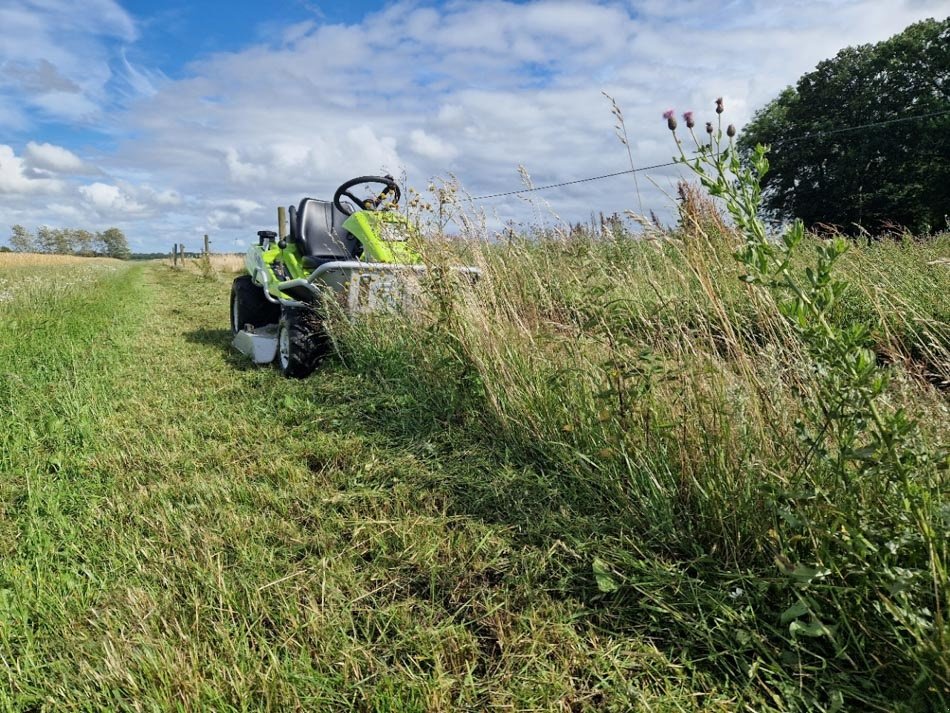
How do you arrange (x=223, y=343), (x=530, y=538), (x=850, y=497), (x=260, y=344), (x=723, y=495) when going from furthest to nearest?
(x=223, y=343), (x=260, y=344), (x=530, y=538), (x=723, y=495), (x=850, y=497)

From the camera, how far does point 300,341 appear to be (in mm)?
4328

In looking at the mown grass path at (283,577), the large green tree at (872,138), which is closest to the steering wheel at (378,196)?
the mown grass path at (283,577)

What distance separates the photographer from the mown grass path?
54.1 inches

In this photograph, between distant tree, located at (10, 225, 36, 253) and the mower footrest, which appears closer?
the mower footrest

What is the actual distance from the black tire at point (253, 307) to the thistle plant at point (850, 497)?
5080mm

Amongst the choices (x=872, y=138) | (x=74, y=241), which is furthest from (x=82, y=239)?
(x=872, y=138)

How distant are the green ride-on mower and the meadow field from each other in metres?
1.21

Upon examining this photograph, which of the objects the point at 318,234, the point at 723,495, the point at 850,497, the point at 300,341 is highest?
the point at 318,234

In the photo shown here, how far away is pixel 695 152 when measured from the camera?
4.65 feet

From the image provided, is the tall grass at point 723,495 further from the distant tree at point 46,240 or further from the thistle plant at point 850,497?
the distant tree at point 46,240

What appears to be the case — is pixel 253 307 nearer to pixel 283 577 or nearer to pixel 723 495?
pixel 283 577

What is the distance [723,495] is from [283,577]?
1.37 m

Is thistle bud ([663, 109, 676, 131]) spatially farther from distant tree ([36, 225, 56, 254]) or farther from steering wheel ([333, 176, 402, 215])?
distant tree ([36, 225, 56, 254])

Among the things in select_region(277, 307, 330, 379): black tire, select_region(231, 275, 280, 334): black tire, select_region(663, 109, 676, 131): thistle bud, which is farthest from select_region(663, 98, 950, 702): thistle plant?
select_region(231, 275, 280, 334): black tire
